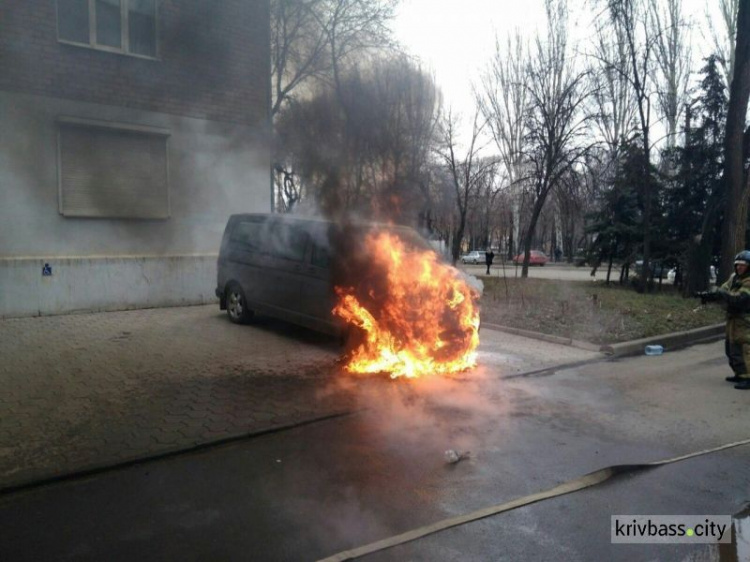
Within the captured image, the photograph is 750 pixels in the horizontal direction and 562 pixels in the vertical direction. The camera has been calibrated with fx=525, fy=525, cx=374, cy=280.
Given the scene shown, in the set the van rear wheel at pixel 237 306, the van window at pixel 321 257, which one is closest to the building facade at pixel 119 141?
the van rear wheel at pixel 237 306

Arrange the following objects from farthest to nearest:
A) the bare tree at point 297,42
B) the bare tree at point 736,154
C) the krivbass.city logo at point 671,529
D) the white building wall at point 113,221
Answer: the bare tree at point 736,154, the bare tree at point 297,42, the white building wall at point 113,221, the krivbass.city logo at point 671,529

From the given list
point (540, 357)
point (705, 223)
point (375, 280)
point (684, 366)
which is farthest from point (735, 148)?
point (375, 280)

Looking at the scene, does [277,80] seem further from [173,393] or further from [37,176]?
[173,393]

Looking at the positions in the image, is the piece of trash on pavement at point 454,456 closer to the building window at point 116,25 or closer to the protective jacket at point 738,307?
the protective jacket at point 738,307

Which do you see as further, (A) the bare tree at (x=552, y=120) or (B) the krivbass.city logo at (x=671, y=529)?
(A) the bare tree at (x=552, y=120)

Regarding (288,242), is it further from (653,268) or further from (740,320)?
(653,268)

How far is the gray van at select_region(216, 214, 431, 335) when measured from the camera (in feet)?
22.2

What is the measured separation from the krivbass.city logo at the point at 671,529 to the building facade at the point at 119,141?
782 centimetres

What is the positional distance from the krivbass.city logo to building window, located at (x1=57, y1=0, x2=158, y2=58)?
8.95 m

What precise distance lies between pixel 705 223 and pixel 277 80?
11110mm

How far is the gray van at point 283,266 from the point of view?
6.78 meters

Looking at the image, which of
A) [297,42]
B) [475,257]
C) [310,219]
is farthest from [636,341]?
[475,257]

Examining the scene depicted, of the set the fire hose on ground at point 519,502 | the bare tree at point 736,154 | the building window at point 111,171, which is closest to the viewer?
the fire hose on ground at point 519,502

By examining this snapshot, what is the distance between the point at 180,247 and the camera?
9812 mm
